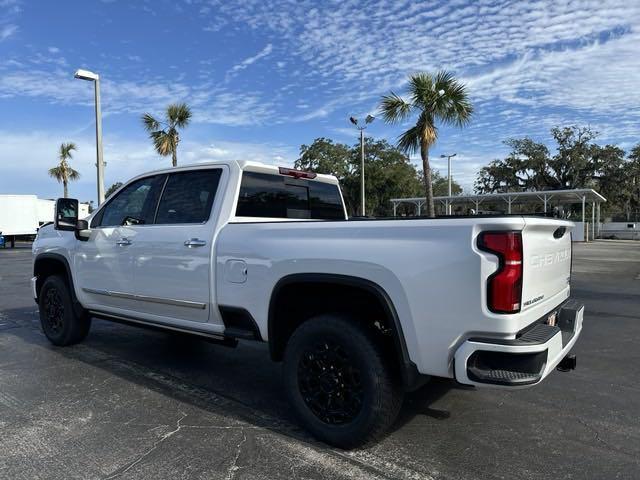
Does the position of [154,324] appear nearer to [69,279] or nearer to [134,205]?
[134,205]

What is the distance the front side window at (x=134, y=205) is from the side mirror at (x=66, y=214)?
0.22 meters

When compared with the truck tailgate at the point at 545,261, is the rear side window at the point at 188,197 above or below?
above

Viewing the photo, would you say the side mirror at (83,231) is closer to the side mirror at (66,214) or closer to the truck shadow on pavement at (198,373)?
the side mirror at (66,214)

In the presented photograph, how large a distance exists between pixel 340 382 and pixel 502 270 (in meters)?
1.30

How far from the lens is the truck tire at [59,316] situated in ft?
19.1

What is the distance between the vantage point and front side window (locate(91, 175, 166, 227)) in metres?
4.88

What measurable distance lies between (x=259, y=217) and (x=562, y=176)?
5554 cm

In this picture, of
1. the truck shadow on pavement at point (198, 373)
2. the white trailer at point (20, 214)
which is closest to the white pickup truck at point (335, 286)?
the truck shadow on pavement at point (198, 373)

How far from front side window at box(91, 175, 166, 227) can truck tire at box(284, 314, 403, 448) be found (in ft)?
7.25

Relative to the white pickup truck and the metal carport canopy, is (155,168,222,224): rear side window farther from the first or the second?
the metal carport canopy

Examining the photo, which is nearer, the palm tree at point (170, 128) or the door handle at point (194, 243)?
the door handle at point (194, 243)

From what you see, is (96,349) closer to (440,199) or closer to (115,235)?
(115,235)

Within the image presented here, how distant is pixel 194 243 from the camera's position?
416cm

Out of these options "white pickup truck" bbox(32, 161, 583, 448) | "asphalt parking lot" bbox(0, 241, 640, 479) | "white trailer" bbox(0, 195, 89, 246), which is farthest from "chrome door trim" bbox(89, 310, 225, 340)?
"white trailer" bbox(0, 195, 89, 246)
